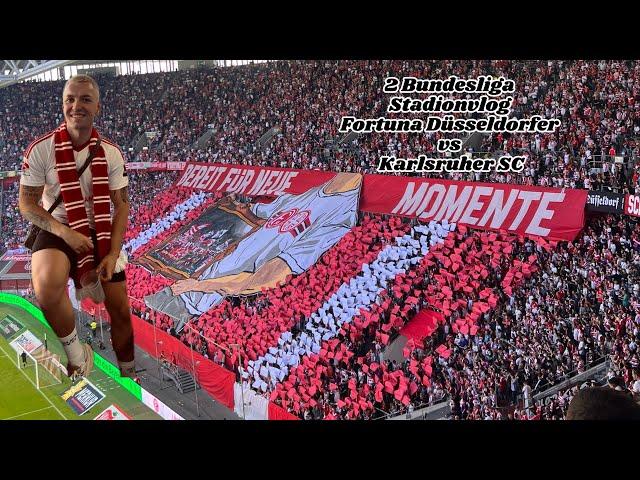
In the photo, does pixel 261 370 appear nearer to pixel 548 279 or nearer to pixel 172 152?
pixel 548 279

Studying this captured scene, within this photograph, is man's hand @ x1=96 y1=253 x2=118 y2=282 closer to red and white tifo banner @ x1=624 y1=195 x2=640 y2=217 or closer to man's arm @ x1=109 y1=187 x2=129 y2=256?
man's arm @ x1=109 y1=187 x2=129 y2=256

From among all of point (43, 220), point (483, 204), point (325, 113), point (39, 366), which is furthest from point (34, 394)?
point (325, 113)

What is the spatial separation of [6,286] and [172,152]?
4.75m

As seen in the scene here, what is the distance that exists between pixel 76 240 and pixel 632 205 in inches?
281

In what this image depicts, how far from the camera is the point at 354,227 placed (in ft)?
35.6

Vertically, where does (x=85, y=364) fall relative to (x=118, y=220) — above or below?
below

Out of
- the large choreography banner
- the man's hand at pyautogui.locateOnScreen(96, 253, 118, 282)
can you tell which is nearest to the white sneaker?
the man's hand at pyautogui.locateOnScreen(96, 253, 118, 282)

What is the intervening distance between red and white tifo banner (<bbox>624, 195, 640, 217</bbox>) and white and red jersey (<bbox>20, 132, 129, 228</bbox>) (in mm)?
6865

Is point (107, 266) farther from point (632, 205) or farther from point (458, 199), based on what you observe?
point (458, 199)

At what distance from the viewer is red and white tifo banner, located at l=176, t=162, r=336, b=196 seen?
38.3 feet

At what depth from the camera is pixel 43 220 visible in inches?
121

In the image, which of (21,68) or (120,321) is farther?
(21,68)

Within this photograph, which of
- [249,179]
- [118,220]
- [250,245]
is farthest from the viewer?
[249,179]

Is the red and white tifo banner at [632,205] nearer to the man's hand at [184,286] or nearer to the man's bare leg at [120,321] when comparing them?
the man's hand at [184,286]
